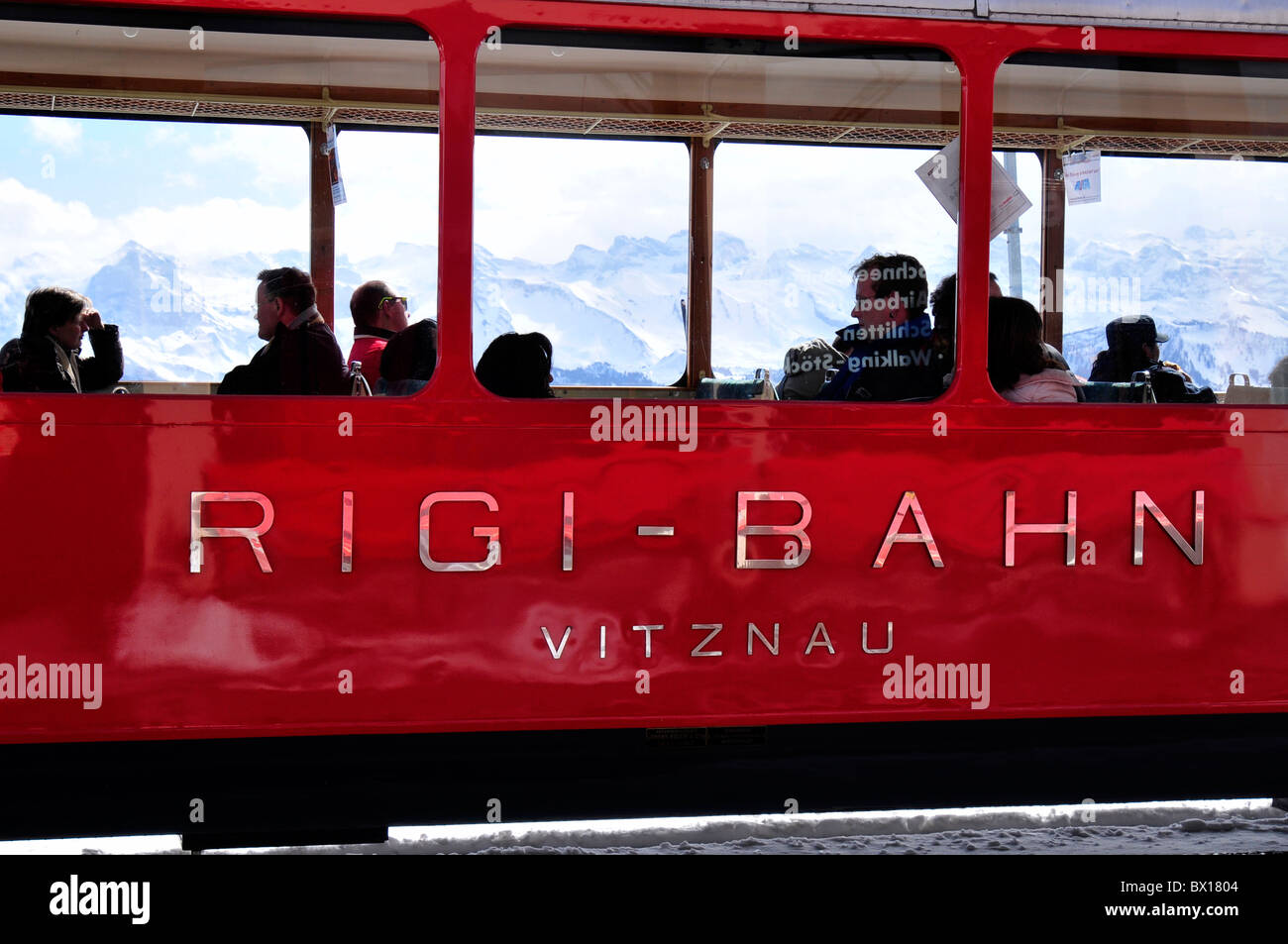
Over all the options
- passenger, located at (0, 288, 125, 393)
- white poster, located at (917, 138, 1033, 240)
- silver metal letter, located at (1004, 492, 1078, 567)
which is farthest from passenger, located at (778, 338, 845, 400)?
passenger, located at (0, 288, 125, 393)

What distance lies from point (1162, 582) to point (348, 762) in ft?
7.67

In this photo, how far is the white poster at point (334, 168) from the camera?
3176 millimetres

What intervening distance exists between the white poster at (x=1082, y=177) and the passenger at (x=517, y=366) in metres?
1.60

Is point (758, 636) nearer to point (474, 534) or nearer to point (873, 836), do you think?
point (474, 534)

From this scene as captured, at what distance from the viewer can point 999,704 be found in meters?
3.37

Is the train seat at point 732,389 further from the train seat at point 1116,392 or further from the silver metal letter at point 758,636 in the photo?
the train seat at point 1116,392

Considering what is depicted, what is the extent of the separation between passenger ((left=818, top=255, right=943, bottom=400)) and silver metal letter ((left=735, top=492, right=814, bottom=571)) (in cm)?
32

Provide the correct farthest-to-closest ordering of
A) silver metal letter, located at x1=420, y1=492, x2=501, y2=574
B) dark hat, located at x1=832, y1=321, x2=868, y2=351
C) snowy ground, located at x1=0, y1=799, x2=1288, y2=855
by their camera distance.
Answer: snowy ground, located at x1=0, y1=799, x2=1288, y2=855 < dark hat, located at x1=832, y1=321, x2=868, y2=351 < silver metal letter, located at x1=420, y1=492, x2=501, y2=574

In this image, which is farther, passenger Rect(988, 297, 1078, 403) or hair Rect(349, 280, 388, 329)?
passenger Rect(988, 297, 1078, 403)

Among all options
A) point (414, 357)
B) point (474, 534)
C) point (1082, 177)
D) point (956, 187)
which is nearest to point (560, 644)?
point (474, 534)

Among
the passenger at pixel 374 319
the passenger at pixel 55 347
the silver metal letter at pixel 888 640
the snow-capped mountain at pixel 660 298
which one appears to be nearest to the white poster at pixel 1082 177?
the snow-capped mountain at pixel 660 298

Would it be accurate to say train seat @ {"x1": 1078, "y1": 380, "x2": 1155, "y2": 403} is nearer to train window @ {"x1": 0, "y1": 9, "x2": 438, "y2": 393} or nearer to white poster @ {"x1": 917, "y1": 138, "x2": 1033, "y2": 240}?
white poster @ {"x1": 917, "y1": 138, "x2": 1033, "y2": 240}

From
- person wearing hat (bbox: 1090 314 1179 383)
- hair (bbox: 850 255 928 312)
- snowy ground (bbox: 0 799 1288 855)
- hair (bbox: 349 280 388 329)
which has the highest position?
hair (bbox: 850 255 928 312)

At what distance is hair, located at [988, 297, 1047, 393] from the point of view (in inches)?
132
